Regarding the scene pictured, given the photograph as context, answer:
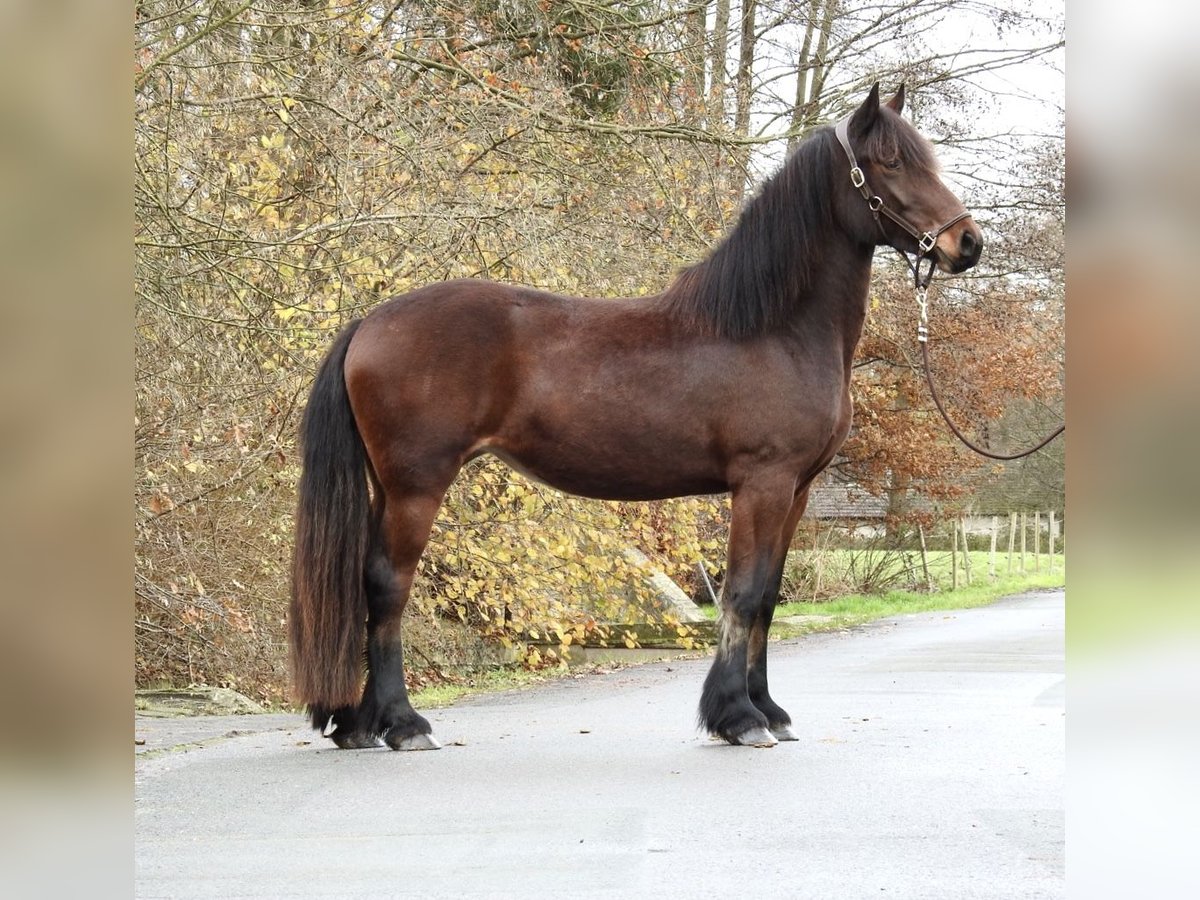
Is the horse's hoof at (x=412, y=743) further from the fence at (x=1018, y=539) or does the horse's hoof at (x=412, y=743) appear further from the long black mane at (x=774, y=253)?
the fence at (x=1018, y=539)

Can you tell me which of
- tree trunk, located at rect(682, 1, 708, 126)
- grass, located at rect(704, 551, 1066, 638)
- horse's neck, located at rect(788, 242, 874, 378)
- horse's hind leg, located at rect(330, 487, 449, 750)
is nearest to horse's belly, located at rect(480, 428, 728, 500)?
horse's hind leg, located at rect(330, 487, 449, 750)

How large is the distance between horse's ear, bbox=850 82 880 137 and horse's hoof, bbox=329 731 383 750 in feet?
11.4

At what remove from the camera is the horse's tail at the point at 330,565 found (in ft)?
18.2

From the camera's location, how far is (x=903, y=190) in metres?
5.64

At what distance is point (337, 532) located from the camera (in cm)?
564

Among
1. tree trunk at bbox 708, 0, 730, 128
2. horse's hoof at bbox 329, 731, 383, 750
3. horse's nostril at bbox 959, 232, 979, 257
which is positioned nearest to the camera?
horse's nostril at bbox 959, 232, 979, 257

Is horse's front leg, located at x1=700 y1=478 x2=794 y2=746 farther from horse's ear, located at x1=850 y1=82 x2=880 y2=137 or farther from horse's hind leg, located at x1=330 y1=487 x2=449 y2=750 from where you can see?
horse's ear, located at x1=850 y1=82 x2=880 y2=137

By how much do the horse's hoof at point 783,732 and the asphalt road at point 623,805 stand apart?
0.10m

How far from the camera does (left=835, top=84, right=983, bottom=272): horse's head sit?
5.52m

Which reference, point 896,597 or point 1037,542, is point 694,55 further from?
point 1037,542

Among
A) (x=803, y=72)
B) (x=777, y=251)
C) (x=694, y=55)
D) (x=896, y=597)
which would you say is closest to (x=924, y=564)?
(x=896, y=597)

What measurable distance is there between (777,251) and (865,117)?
69 cm
